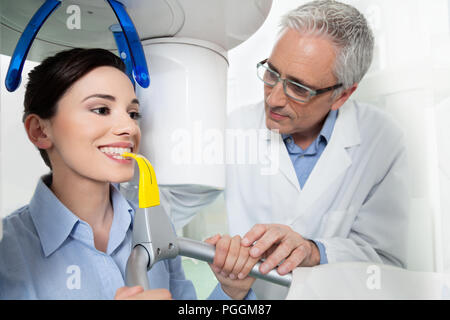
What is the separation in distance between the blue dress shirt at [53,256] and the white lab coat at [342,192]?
0.20m

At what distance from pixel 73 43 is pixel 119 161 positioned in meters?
0.22

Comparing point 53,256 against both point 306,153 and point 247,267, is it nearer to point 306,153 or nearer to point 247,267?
point 247,267

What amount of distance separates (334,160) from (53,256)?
429 mm

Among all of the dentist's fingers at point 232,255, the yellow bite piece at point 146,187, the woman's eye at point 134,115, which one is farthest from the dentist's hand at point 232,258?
the woman's eye at point 134,115

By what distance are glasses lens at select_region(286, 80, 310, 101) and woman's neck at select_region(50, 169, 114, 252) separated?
1.01ft

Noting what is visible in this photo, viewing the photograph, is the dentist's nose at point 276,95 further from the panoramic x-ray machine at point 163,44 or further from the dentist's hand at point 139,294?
the dentist's hand at point 139,294

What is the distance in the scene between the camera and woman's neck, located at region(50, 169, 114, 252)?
19.4 inches

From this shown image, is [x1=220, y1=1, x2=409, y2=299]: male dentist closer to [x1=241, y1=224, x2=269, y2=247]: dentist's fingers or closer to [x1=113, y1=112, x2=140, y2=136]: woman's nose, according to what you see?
[x1=241, y1=224, x2=269, y2=247]: dentist's fingers

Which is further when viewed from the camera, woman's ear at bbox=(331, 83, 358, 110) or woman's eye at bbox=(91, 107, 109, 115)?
woman's ear at bbox=(331, 83, 358, 110)

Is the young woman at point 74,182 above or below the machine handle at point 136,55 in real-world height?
below

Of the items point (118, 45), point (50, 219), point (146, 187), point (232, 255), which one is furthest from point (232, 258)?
point (118, 45)

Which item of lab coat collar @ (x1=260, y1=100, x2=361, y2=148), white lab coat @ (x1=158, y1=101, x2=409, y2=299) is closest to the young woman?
white lab coat @ (x1=158, y1=101, x2=409, y2=299)

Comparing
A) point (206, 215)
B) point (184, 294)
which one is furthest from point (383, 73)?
point (184, 294)

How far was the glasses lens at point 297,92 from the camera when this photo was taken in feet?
1.78
